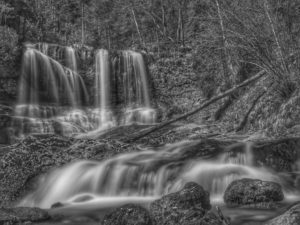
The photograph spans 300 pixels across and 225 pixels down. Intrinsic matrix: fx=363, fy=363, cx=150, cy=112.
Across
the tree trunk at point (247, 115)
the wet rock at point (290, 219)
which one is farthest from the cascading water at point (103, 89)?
the wet rock at point (290, 219)

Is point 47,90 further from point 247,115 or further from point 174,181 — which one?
point 174,181

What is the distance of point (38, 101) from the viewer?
16.3 m

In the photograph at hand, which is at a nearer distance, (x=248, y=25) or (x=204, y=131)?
(x=248, y=25)

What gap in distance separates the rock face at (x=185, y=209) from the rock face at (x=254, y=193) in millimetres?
724

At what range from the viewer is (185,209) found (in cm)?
393

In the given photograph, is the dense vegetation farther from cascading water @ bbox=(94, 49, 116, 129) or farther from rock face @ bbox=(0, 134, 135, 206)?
rock face @ bbox=(0, 134, 135, 206)

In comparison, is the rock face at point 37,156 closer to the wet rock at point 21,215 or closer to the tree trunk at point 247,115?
the wet rock at point 21,215

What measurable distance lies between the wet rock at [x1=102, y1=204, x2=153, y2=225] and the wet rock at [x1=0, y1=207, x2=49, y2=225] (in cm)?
118

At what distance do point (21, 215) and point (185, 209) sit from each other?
6.65 ft

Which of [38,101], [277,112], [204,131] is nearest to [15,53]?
[38,101]

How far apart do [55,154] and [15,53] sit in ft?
35.3

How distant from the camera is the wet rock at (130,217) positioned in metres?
3.61

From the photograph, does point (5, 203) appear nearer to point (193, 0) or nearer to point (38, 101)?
point (38, 101)

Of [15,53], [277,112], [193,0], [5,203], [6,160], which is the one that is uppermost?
[193,0]
